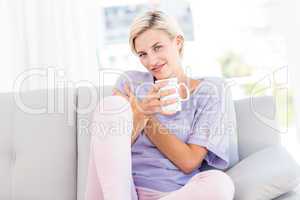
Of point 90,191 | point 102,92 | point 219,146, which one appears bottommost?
point 90,191

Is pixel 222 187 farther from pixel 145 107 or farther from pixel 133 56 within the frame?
pixel 133 56

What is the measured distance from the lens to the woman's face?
67.2 inches

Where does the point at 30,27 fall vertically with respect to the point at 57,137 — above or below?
above

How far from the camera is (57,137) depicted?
1.77m

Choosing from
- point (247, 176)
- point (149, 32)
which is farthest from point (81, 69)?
point (247, 176)

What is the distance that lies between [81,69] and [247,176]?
1343 mm

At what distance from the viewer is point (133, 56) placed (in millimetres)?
2836

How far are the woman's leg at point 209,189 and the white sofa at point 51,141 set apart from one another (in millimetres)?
316

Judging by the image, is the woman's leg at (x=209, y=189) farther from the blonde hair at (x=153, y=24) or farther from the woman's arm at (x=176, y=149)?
the blonde hair at (x=153, y=24)

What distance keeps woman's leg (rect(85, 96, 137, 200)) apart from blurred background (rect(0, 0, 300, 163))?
996 millimetres

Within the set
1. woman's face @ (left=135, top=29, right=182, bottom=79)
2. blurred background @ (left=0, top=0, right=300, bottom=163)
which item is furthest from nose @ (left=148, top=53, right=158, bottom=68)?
blurred background @ (left=0, top=0, right=300, bottom=163)

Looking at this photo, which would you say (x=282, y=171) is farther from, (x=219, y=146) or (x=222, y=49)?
(x=222, y=49)

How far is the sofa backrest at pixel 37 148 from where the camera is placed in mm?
1725

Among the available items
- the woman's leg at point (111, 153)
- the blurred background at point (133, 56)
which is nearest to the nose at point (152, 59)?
the woman's leg at point (111, 153)
